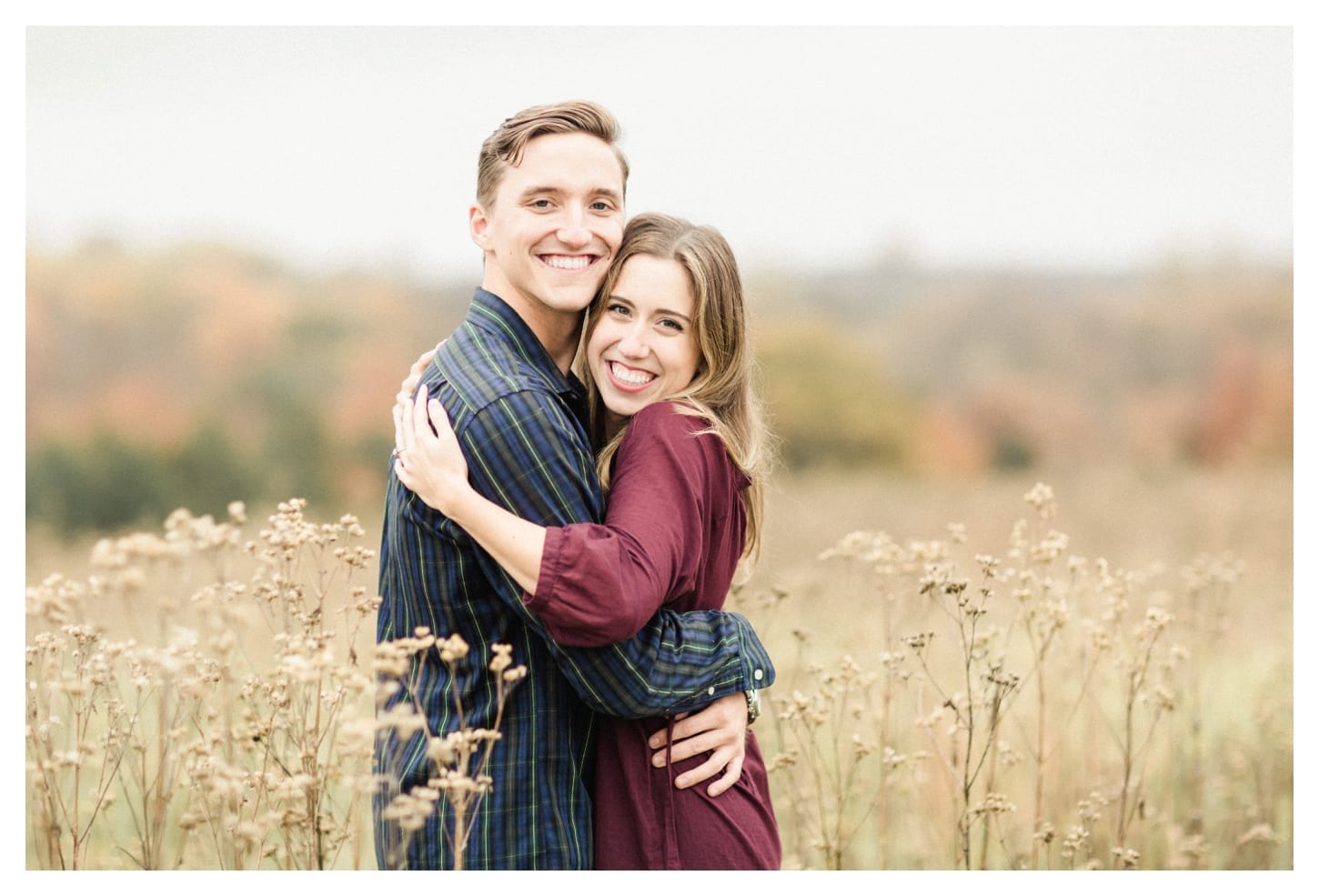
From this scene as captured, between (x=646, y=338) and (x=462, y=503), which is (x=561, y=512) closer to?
(x=462, y=503)

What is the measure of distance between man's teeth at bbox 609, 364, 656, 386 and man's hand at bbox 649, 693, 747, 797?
0.69m

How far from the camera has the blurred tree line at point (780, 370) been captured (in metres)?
8.26

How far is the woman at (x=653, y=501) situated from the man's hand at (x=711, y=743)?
0.03 meters

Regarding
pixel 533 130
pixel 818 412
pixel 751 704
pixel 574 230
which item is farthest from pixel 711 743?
pixel 818 412

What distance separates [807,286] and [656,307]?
7826 mm

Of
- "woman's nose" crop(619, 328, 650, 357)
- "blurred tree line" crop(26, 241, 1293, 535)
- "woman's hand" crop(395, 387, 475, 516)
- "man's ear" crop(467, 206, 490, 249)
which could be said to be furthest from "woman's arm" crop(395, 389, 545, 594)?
"blurred tree line" crop(26, 241, 1293, 535)

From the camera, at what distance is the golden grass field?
96.4 inches

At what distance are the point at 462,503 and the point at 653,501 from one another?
36 cm

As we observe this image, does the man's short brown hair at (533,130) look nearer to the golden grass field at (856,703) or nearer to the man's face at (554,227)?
the man's face at (554,227)

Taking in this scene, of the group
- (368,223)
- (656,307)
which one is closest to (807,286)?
(368,223)

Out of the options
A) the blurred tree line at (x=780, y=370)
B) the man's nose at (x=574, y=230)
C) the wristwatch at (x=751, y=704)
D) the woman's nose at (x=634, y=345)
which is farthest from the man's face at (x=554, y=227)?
the blurred tree line at (x=780, y=370)

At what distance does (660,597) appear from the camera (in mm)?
2170

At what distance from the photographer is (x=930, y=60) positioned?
5801 mm

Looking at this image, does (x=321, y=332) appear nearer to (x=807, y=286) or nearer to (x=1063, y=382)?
(x=807, y=286)
